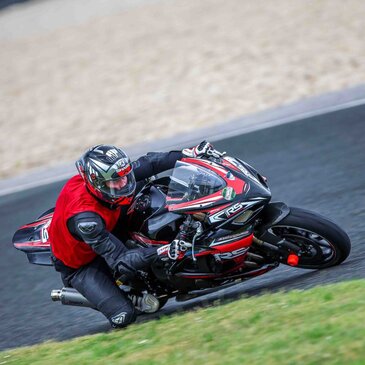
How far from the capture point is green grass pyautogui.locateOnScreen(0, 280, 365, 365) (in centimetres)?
446

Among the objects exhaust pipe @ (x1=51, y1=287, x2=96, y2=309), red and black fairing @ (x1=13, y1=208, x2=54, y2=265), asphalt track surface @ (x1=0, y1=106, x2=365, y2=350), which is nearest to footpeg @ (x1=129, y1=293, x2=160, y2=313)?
asphalt track surface @ (x1=0, y1=106, x2=365, y2=350)

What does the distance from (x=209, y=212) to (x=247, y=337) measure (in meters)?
1.27

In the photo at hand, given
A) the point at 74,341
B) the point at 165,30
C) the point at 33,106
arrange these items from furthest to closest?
the point at 165,30 → the point at 33,106 → the point at 74,341

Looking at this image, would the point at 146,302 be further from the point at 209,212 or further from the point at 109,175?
the point at 109,175

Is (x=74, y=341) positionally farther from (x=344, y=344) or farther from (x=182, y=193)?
(x=344, y=344)

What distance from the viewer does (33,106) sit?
52.2 ft

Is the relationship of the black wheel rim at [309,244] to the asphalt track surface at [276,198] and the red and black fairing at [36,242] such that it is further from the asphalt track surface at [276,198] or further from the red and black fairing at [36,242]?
the red and black fairing at [36,242]

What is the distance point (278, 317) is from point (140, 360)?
35.1 inches

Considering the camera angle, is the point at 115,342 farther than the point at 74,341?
No

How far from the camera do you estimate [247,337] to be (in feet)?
16.2

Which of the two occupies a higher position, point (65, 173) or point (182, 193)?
point (182, 193)

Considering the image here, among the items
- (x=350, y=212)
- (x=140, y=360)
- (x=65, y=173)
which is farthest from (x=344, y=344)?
(x=65, y=173)

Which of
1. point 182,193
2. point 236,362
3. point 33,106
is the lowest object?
point 33,106

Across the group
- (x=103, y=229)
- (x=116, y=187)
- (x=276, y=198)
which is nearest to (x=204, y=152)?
(x=116, y=187)
